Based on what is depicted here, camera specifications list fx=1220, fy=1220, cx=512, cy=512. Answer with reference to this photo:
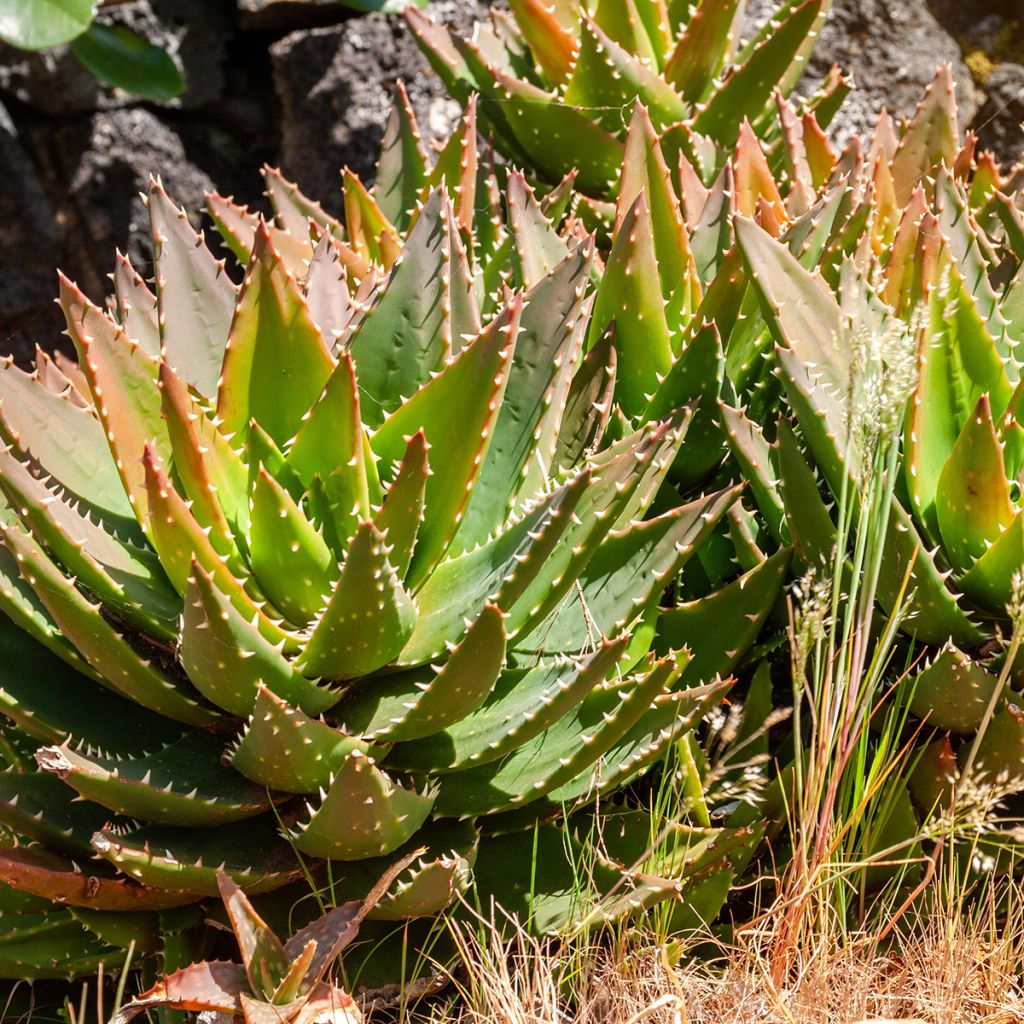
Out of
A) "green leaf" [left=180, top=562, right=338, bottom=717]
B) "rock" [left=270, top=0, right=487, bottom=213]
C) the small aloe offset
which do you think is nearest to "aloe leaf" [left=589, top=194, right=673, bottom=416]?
"green leaf" [left=180, top=562, right=338, bottom=717]

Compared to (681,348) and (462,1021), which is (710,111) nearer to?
(681,348)

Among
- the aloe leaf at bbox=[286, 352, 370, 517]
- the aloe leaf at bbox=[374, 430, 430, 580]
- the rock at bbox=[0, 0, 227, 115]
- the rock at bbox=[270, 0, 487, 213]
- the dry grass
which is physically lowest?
the dry grass

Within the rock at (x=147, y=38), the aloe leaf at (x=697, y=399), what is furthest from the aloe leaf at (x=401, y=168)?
the rock at (x=147, y=38)

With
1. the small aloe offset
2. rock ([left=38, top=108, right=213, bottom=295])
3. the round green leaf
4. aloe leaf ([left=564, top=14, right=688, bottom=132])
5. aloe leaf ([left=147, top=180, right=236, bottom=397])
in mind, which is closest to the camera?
the small aloe offset

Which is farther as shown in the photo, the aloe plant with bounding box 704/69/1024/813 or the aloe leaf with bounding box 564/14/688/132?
the aloe leaf with bounding box 564/14/688/132

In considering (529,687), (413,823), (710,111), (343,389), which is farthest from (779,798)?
(710,111)

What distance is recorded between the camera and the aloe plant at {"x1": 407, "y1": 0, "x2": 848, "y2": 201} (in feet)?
6.62

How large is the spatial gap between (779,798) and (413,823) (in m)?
0.48

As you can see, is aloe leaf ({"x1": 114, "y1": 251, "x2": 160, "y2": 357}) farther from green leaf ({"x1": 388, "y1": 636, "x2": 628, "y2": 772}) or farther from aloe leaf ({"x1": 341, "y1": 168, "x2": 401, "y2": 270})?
green leaf ({"x1": 388, "y1": 636, "x2": 628, "y2": 772})

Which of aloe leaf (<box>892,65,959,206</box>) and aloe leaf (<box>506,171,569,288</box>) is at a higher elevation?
aloe leaf (<box>506,171,569,288</box>)

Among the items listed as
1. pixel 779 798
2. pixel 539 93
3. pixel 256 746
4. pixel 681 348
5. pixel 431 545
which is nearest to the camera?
pixel 256 746

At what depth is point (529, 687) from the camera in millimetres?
1297

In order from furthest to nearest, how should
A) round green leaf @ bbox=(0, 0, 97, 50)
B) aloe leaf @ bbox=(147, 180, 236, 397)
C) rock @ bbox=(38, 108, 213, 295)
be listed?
rock @ bbox=(38, 108, 213, 295) < round green leaf @ bbox=(0, 0, 97, 50) < aloe leaf @ bbox=(147, 180, 236, 397)

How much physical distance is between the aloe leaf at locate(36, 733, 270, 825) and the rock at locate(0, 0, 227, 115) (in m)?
3.07
